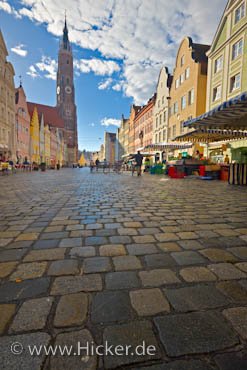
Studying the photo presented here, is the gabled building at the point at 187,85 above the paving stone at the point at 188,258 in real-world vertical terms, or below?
above

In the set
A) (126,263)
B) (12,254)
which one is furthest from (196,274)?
(12,254)

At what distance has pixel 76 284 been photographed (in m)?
1.82

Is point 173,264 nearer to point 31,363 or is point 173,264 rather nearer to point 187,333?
point 187,333

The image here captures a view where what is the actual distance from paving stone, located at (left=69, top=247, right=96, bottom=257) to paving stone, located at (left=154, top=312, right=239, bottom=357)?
121cm

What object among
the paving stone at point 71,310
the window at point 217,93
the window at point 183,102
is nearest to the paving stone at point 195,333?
the paving stone at point 71,310

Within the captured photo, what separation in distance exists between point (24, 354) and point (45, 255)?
132 centimetres

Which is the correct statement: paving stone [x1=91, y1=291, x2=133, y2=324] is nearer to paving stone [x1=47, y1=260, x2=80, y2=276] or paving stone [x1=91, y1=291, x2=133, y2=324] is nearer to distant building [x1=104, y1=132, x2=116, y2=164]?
paving stone [x1=47, y1=260, x2=80, y2=276]

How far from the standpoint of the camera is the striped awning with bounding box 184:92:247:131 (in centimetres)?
686

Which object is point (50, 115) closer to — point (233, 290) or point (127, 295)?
point (127, 295)

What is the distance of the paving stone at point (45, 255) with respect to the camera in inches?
91.4

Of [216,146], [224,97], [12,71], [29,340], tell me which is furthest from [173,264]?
[12,71]

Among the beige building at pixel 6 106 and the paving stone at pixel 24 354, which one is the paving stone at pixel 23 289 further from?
the beige building at pixel 6 106

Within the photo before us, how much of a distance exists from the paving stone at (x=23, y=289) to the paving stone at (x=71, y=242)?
0.81 m

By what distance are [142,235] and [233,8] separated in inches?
930
